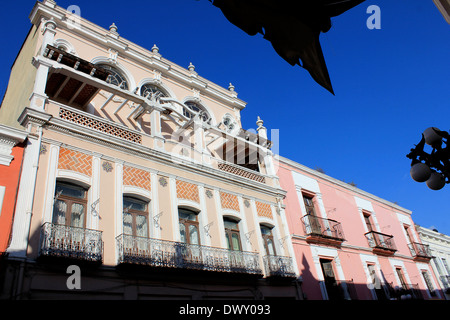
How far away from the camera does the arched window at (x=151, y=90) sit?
14981 mm

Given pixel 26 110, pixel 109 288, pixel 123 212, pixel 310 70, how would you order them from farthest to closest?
pixel 123 212 → pixel 26 110 → pixel 109 288 → pixel 310 70

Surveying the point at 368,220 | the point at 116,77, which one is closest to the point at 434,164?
the point at 116,77

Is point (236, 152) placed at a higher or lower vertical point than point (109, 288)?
higher

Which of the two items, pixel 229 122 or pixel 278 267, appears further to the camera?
pixel 229 122

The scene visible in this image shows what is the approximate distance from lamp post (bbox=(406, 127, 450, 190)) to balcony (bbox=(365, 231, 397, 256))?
14987 millimetres

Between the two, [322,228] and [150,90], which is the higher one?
[150,90]

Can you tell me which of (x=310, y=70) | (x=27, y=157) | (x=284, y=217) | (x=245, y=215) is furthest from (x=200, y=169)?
(x=310, y=70)

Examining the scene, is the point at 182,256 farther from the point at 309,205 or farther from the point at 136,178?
the point at 309,205

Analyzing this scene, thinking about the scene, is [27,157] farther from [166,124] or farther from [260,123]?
[260,123]

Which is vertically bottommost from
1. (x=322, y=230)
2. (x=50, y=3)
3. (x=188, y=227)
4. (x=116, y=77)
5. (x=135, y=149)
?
(x=188, y=227)

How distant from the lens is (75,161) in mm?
10133

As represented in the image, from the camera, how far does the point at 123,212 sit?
416 inches

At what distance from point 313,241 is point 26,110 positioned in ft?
38.3

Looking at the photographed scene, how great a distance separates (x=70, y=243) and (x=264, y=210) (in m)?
8.06
